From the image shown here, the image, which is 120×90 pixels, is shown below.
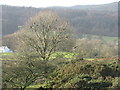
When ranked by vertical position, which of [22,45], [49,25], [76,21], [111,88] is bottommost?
[111,88]

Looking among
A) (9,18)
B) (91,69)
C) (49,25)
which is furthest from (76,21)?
(91,69)

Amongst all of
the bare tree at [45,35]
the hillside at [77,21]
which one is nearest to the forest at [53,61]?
the bare tree at [45,35]

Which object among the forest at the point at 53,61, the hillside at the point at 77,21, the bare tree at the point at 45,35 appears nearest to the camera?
the forest at the point at 53,61

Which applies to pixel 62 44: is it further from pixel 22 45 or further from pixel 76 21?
pixel 76 21

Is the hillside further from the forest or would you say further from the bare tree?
the bare tree

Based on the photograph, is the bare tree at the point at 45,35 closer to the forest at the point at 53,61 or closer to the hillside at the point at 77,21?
the forest at the point at 53,61

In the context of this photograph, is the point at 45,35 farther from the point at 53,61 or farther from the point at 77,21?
the point at 77,21

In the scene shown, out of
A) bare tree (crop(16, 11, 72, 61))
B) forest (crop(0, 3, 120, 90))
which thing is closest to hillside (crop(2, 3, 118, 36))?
forest (crop(0, 3, 120, 90))

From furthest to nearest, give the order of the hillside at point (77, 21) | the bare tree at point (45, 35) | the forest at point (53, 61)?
the hillside at point (77, 21)
the bare tree at point (45, 35)
the forest at point (53, 61)

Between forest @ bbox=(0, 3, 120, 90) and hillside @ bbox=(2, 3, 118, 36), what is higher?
hillside @ bbox=(2, 3, 118, 36)

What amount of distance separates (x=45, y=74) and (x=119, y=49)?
66.5 feet

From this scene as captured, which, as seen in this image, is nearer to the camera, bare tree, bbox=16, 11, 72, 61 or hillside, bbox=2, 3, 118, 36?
bare tree, bbox=16, 11, 72, 61

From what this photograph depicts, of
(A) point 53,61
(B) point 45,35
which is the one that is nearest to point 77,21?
(B) point 45,35

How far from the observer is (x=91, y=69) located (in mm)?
13578
